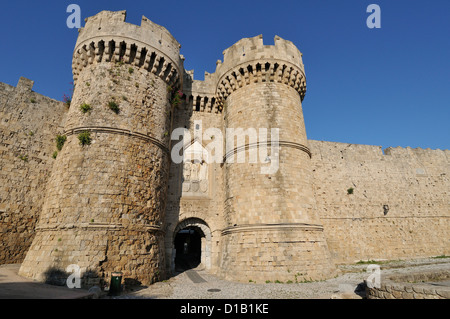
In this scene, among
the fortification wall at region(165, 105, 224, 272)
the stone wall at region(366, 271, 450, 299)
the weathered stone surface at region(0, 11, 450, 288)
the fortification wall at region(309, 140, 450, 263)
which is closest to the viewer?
the stone wall at region(366, 271, 450, 299)

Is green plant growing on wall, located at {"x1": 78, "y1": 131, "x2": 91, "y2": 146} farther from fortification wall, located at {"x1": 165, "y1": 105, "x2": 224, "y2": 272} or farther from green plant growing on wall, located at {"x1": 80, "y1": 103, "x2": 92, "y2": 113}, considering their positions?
fortification wall, located at {"x1": 165, "y1": 105, "x2": 224, "y2": 272}

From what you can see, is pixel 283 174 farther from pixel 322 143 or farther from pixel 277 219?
pixel 322 143

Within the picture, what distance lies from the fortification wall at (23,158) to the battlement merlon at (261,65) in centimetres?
876

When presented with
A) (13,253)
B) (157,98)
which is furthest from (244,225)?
(13,253)

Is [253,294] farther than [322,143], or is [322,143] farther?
[322,143]

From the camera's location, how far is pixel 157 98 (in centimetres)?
1052

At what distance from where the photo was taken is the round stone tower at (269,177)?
340 inches

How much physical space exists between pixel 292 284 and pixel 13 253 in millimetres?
10478

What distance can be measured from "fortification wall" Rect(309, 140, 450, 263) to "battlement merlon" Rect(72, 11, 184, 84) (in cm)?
1040

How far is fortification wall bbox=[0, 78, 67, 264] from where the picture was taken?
29.1 ft

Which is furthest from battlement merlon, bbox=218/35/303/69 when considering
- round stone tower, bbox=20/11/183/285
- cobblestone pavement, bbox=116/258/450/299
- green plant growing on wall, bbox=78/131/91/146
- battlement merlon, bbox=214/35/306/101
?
cobblestone pavement, bbox=116/258/450/299

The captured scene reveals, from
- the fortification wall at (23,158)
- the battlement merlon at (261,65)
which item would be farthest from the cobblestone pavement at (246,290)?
Result: the battlement merlon at (261,65)

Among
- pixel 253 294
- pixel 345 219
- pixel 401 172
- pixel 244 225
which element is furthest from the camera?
pixel 401 172

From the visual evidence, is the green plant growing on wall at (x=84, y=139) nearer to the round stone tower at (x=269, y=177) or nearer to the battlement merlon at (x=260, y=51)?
the round stone tower at (x=269, y=177)
